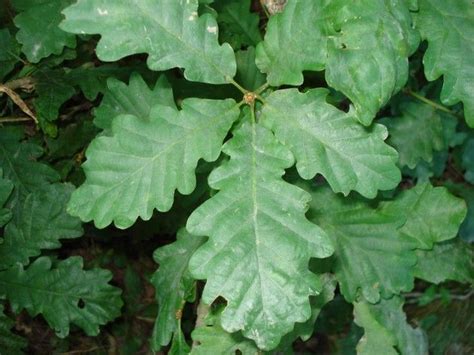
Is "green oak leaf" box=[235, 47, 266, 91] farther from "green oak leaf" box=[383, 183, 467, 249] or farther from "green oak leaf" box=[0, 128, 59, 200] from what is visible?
"green oak leaf" box=[0, 128, 59, 200]

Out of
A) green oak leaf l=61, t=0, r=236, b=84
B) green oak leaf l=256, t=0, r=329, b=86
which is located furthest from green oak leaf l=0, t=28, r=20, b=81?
green oak leaf l=256, t=0, r=329, b=86

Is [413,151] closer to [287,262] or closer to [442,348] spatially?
[287,262]

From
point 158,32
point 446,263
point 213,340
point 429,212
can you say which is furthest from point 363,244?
point 158,32

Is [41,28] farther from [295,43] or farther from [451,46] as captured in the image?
[451,46]

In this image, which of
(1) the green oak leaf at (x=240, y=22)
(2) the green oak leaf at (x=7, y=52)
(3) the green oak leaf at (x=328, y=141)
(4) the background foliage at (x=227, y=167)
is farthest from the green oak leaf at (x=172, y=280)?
(2) the green oak leaf at (x=7, y=52)

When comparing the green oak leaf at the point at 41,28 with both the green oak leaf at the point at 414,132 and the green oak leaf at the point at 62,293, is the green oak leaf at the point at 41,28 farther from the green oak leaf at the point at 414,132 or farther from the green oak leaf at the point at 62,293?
the green oak leaf at the point at 414,132
